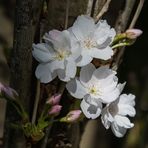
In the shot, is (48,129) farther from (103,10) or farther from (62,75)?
(103,10)

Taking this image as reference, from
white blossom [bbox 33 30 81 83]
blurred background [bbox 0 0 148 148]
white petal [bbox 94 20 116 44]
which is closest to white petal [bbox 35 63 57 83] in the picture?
white blossom [bbox 33 30 81 83]

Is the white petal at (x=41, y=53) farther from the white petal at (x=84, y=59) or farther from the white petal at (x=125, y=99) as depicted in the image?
the white petal at (x=125, y=99)

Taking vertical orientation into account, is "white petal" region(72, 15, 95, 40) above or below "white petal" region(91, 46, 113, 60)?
above

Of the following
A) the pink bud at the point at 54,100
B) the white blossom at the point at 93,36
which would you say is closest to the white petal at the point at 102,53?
the white blossom at the point at 93,36

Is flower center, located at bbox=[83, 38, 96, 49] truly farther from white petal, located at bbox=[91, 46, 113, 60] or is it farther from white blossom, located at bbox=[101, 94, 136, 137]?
white blossom, located at bbox=[101, 94, 136, 137]

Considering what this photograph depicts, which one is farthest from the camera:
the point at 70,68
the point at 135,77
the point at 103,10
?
the point at 135,77

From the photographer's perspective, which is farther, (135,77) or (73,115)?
(135,77)

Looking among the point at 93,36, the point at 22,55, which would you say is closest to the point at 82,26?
the point at 93,36

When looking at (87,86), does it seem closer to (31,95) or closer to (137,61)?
(31,95)
